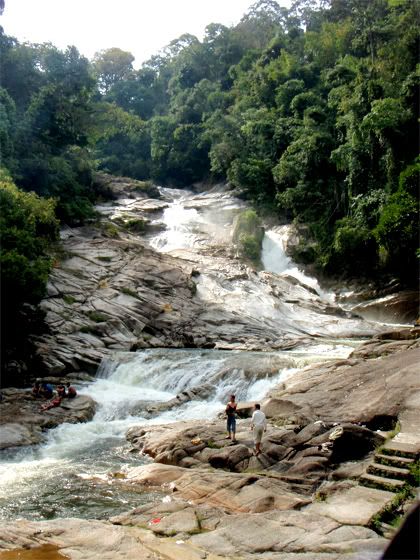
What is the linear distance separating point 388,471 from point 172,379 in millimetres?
11087

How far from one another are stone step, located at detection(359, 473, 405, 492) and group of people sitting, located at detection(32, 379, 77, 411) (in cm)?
1061

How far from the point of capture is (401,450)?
9.81 meters

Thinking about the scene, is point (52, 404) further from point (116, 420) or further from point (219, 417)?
point (219, 417)

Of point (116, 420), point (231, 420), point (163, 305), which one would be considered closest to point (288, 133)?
point (163, 305)

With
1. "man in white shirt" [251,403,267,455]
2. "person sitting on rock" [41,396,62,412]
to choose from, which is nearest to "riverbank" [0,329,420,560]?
"man in white shirt" [251,403,267,455]

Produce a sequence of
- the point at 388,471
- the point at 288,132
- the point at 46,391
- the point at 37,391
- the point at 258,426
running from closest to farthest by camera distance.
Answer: the point at 388,471
the point at 258,426
the point at 46,391
the point at 37,391
the point at 288,132

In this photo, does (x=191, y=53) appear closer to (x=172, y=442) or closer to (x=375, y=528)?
(x=172, y=442)

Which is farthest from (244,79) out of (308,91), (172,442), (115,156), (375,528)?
(375,528)

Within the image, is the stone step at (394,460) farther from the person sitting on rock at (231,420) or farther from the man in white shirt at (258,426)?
the person sitting on rock at (231,420)

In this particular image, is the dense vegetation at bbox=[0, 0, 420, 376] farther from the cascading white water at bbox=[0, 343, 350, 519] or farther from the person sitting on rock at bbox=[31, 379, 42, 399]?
the cascading white water at bbox=[0, 343, 350, 519]

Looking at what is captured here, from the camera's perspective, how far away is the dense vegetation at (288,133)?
3033 centimetres

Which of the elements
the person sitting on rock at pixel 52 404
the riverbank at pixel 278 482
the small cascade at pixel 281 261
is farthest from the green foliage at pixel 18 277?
the small cascade at pixel 281 261

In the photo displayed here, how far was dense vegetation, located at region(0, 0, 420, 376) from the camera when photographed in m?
30.3

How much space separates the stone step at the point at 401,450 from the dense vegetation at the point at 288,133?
1428 cm
